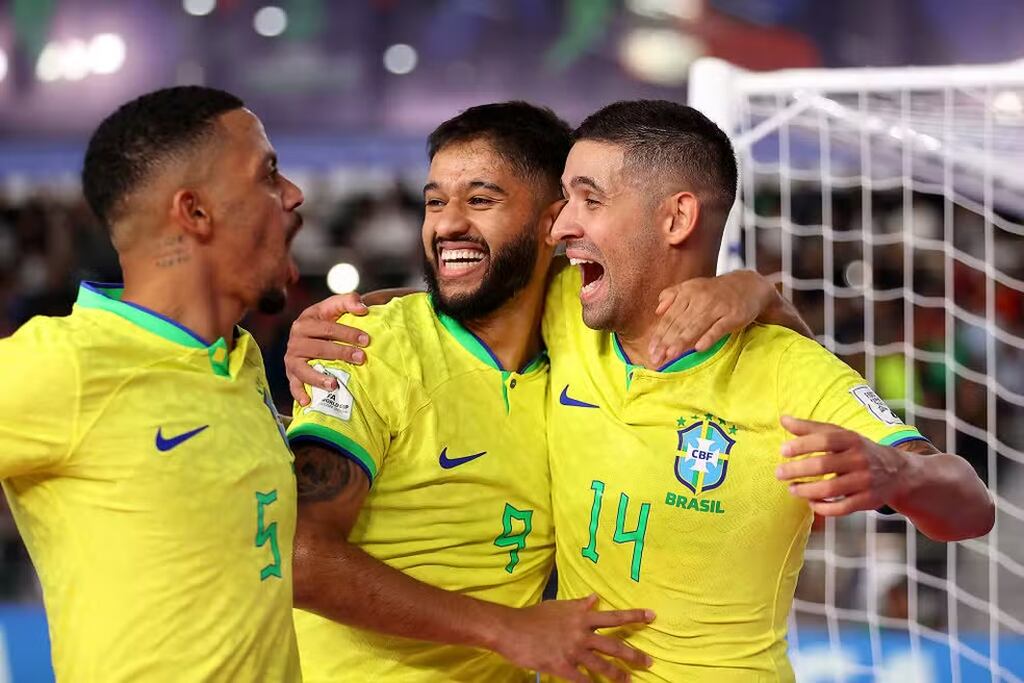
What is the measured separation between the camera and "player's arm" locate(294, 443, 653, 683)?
2.33 meters

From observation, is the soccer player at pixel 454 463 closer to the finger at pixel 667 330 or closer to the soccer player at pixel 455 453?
the soccer player at pixel 455 453

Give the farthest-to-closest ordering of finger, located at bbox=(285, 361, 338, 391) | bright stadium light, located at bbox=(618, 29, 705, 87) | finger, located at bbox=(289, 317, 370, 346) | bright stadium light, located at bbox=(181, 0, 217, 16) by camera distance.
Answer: bright stadium light, located at bbox=(181, 0, 217, 16), bright stadium light, located at bbox=(618, 29, 705, 87), finger, located at bbox=(289, 317, 370, 346), finger, located at bbox=(285, 361, 338, 391)

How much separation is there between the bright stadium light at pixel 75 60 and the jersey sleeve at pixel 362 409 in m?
7.85

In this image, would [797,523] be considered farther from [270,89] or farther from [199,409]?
[270,89]

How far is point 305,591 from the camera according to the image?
7.63ft

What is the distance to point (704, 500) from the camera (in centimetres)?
250

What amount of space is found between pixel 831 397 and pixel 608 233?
1.88 feet

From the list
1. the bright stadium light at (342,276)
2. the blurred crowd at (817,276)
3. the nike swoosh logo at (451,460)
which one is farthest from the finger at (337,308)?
the bright stadium light at (342,276)

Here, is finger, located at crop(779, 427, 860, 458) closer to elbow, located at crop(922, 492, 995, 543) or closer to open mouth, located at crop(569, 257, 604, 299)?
elbow, located at crop(922, 492, 995, 543)

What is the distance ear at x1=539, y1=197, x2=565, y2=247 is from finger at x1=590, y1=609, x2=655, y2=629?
82cm

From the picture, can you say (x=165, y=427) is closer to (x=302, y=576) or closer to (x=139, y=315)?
(x=139, y=315)

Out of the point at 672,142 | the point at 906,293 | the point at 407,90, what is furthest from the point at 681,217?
the point at 407,90

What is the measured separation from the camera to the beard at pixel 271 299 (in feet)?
7.02

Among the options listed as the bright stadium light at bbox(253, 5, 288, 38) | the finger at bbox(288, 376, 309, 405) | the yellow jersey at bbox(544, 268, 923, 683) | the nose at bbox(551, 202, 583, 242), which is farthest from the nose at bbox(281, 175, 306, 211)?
the bright stadium light at bbox(253, 5, 288, 38)
